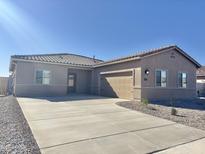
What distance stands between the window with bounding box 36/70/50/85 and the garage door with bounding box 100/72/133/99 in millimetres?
5254

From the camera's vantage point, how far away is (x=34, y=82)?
14.8 metres

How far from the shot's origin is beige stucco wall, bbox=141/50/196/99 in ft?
42.1

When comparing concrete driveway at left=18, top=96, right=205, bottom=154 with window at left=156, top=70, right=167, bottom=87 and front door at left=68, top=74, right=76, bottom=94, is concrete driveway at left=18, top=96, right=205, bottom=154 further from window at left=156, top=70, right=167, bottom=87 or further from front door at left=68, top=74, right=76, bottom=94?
front door at left=68, top=74, right=76, bottom=94

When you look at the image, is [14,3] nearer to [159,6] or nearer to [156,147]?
[159,6]

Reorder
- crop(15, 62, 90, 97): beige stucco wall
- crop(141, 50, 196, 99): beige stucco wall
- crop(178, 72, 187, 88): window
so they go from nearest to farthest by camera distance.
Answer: crop(141, 50, 196, 99): beige stucco wall, crop(15, 62, 90, 97): beige stucco wall, crop(178, 72, 187, 88): window

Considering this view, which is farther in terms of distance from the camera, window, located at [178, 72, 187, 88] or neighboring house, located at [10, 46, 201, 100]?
window, located at [178, 72, 187, 88]

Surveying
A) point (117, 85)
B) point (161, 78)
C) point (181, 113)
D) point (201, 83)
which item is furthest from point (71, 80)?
point (201, 83)

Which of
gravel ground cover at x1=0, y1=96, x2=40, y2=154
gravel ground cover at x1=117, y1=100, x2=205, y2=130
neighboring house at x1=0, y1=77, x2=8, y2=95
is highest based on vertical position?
neighboring house at x1=0, y1=77, x2=8, y2=95

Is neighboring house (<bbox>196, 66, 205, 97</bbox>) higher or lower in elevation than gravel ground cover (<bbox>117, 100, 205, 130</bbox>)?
higher

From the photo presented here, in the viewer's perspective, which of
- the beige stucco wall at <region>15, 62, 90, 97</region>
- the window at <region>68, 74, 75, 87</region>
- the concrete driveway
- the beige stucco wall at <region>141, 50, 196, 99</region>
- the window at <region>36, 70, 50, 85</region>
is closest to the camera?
the concrete driveway

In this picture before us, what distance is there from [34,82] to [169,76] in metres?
11.4

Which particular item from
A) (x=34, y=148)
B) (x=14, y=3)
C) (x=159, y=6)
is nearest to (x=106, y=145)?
(x=34, y=148)

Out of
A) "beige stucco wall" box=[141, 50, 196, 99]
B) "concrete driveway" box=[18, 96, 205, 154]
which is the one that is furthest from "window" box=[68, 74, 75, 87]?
"concrete driveway" box=[18, 96, 205, 154]

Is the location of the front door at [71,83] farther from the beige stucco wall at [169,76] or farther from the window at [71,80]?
the beige stucco wall at [169,76]
